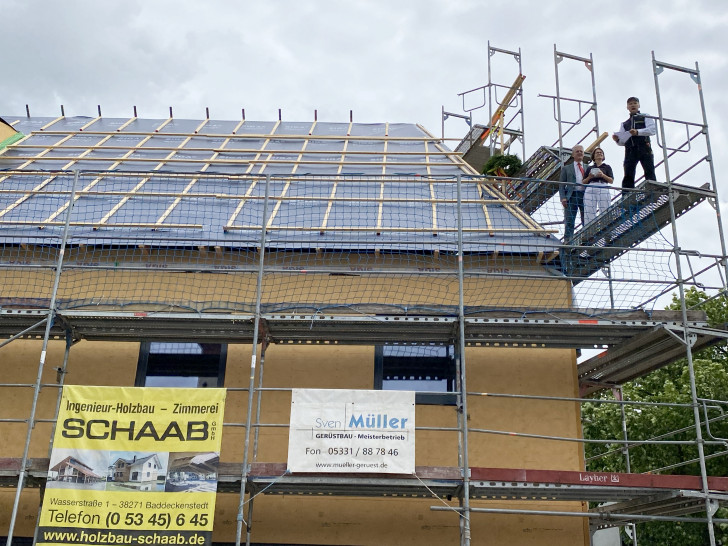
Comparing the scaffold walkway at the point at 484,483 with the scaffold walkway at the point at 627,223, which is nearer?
the scaffold walkway at the point at 484,483

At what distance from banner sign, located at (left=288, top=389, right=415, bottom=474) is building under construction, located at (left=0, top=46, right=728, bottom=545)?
0.24m

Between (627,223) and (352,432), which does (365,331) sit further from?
(627,223)

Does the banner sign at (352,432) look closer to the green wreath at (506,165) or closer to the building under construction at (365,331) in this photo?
the building under construction at (365,331)

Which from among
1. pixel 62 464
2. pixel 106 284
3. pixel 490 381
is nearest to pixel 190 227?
pixel 106 284

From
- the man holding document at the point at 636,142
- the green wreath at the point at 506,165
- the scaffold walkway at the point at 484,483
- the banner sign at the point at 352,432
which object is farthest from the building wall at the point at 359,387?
the green wreath at the point at 506,165

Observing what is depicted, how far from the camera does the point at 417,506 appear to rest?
10.3 meters

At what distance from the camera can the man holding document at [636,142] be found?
1100cm

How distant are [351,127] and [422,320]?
966 centimetres

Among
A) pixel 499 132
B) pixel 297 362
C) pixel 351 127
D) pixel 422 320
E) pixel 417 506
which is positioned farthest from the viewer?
pixel 351 127

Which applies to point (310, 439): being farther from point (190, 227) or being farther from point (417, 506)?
point (190, 227)

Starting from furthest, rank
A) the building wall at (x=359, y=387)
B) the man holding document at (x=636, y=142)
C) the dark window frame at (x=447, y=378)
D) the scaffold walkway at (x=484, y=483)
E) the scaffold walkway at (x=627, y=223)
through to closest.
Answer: the man holding document at (x=636, y=142) < the dark window frame at (x=447, y=378) < the scaffold walkway at (x=627, y=223) < the building wall at (x=359, y=387) < the scaffold walkway at (x=484, y=483)

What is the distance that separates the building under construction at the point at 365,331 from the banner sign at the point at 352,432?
0.24 metres

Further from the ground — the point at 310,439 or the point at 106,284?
the point at 106,284

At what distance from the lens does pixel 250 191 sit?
1336 centimetres
